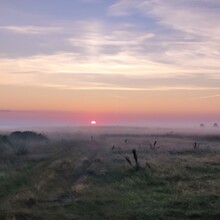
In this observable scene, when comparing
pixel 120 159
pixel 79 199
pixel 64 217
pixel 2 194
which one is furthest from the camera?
pixel 120 159

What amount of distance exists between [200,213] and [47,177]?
17.5m

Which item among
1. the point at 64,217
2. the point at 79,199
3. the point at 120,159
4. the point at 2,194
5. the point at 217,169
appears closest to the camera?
the point at 64,217

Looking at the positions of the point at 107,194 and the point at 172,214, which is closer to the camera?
the point at 172,214

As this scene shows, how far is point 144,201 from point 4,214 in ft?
35.6

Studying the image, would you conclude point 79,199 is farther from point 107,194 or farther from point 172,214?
point 172,214

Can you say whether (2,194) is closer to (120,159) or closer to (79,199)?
(79,199)

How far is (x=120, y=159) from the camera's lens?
190ft

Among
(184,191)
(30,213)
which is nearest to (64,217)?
(30,213)

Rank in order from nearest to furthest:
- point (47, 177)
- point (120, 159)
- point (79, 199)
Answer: point (79, 199), point (47, 177), point (120, 159)

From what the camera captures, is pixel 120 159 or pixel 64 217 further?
pixel 120 159

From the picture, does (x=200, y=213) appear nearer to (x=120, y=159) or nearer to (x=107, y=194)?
(x=107, y=194)

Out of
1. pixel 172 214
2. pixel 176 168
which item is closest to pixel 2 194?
pixel 172 214

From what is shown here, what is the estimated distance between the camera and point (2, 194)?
115 feet

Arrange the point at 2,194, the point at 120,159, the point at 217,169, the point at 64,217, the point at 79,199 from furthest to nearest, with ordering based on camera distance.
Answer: the point at 120,159, the point at 217,169, the point at 2,194, the point at 79,199, the point at 64,217
